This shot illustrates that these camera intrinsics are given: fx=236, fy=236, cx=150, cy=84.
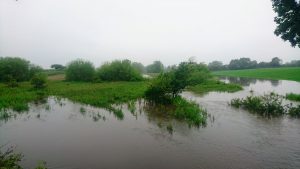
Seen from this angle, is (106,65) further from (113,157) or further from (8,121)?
(113,157)

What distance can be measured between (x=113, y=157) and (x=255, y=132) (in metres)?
9.37

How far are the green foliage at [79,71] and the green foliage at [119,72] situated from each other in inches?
120

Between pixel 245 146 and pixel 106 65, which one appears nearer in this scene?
pixel 245 146

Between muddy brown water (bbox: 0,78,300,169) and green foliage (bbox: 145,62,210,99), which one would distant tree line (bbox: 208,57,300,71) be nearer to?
green foliage (bbox: 145,62,210,99)

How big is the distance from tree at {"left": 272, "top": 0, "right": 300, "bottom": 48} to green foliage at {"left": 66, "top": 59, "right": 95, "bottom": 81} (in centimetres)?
5177

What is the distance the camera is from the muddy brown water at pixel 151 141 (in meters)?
11.0

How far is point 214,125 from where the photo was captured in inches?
673

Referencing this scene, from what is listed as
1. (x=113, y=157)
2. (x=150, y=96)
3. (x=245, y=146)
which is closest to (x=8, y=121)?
(x=113, y=157)

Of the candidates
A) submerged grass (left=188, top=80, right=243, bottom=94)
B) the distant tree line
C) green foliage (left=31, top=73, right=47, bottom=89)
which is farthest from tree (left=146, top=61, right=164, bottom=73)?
green foliage (left=31, top=73, right=47, bottom=89)

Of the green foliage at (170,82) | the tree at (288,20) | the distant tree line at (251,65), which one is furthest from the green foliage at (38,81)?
the distant tree line at (251,65)

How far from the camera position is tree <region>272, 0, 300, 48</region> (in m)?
18.4

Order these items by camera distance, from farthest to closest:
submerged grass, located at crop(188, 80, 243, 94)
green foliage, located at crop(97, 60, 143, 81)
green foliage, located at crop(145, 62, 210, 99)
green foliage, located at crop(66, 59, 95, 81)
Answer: green foliage, located at crop(97, 60, 143, 81), green foliage, located at crop(66, 59, 95, 81), submerged grass, located at crop(188, 80, 243, 94), green foliage, located at crop(145, 62, 210, 99)

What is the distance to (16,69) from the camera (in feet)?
202

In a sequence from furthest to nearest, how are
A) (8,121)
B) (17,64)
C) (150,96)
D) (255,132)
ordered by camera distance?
(17,64) < (150,96) < (8,121) < (255,132)
